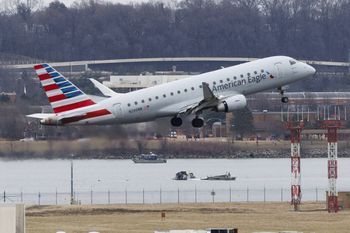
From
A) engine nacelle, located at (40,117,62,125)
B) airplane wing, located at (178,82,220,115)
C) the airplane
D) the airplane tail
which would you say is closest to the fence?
the airplane tail

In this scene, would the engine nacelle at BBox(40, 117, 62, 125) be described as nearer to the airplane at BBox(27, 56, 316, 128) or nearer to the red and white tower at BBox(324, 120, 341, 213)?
the airplane at BBox(27, 56, 316, 128)

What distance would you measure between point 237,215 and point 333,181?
15587 millimetres

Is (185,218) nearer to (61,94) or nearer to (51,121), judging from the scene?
(61,94)

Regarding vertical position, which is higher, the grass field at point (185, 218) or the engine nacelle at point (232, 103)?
the engine nacelle at point (232, 103)

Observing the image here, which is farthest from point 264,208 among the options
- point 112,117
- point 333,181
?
point 112,117

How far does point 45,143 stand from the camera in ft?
490

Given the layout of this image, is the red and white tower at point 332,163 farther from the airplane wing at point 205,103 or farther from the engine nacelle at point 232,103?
the airplane wing at point 205,103

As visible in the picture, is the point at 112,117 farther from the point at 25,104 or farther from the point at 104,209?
the point at 25,104

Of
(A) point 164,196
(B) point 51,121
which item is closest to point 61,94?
(B) point 51,121

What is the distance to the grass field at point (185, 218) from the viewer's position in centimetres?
12550

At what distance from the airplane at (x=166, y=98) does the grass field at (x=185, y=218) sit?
721cm

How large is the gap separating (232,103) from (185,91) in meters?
3.43

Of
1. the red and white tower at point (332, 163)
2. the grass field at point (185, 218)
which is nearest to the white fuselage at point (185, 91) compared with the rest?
the grass field at point (185, 218)

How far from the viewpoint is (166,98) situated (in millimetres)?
126938
